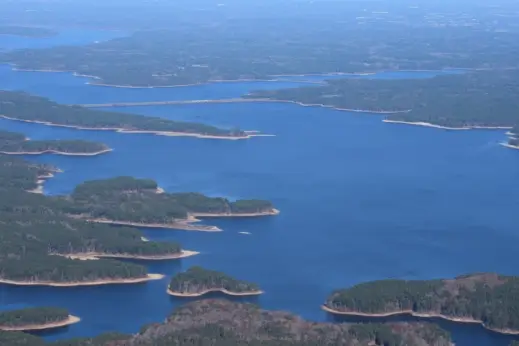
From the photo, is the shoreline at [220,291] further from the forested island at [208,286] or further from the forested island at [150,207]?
the forested island at [150,207]

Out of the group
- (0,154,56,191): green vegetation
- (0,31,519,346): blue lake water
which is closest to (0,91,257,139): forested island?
(0,31,519,346): blue lake water

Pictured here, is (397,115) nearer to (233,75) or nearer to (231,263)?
(233,75)

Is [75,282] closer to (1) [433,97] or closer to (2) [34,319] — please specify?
(2) [34,319]

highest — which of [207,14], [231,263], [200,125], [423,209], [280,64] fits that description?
[207,14]

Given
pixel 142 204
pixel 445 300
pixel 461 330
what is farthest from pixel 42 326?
pixel 142 204

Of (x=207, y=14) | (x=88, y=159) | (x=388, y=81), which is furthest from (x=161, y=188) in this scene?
(x=207, y=14)

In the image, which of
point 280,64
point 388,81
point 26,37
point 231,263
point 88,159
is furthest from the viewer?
point 26,37
